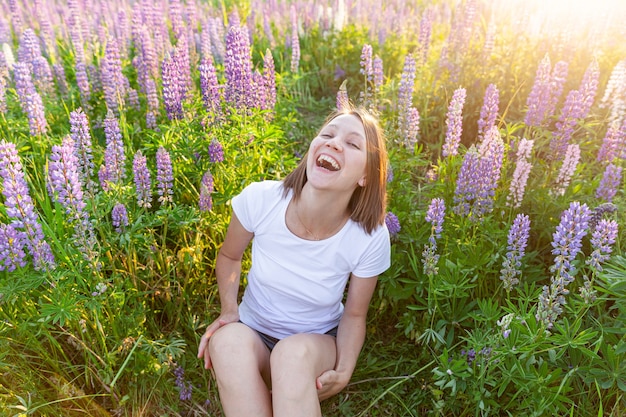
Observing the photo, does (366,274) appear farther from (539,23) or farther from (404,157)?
(539,23)

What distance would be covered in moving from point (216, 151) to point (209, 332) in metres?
1.03

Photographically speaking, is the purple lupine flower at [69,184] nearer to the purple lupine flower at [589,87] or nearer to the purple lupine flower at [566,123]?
the purple lupine flower at [566,123]

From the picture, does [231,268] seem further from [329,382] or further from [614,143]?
[614,143]

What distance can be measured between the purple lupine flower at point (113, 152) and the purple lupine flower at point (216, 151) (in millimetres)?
493

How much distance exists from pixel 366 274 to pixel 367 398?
2.70ft

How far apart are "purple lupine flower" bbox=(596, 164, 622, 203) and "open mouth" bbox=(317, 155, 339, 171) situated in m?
1.69

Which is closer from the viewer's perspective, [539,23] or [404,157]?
[404,157]

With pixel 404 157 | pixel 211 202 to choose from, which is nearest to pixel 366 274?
pixel 211 202

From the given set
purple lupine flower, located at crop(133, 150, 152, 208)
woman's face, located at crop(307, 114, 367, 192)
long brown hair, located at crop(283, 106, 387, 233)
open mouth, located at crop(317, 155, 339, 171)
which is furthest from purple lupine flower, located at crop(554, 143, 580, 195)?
purple lupine flower, located at crop(133, 150, 152, 208)

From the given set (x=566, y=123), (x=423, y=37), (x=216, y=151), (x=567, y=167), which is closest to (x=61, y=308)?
(x=216, y=151)

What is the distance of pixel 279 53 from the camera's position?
6020mm

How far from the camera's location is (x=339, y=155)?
2471 millimetres

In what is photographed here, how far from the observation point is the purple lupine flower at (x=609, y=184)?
119 inches

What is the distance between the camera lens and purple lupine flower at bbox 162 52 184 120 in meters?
3.23
